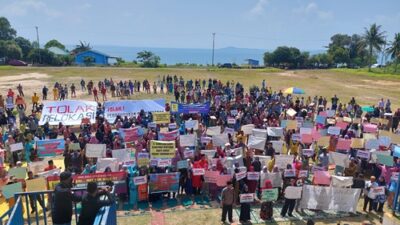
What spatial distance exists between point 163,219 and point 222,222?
207 cm

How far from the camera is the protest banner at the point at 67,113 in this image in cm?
2309

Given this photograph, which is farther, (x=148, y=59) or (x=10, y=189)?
(x=148, y=59)

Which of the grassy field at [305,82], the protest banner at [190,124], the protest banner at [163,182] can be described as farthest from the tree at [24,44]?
the protest banner at [163,182]

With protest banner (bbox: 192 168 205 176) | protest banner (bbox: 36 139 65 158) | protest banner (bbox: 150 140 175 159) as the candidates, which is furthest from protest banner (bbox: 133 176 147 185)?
protest banner (bbox: 36 139 65 158)

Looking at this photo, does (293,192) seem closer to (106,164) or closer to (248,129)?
(106,164)

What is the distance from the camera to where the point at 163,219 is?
44.2 feet

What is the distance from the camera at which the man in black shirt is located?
7059mm

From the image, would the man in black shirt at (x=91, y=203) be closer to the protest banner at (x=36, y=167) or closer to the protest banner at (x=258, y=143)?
the protest banner at (x=36, y=167)

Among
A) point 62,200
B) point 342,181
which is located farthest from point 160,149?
point 62,200

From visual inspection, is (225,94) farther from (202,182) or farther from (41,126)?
(202,182)

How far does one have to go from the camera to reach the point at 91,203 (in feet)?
23.2

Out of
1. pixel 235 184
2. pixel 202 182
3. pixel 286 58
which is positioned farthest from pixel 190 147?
pixel 286 58

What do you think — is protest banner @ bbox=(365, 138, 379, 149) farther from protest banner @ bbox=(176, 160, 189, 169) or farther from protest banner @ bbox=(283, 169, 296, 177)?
protest banner @ bbox=(176, 160, 189, 169)

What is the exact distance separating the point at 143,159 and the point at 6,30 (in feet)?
422
